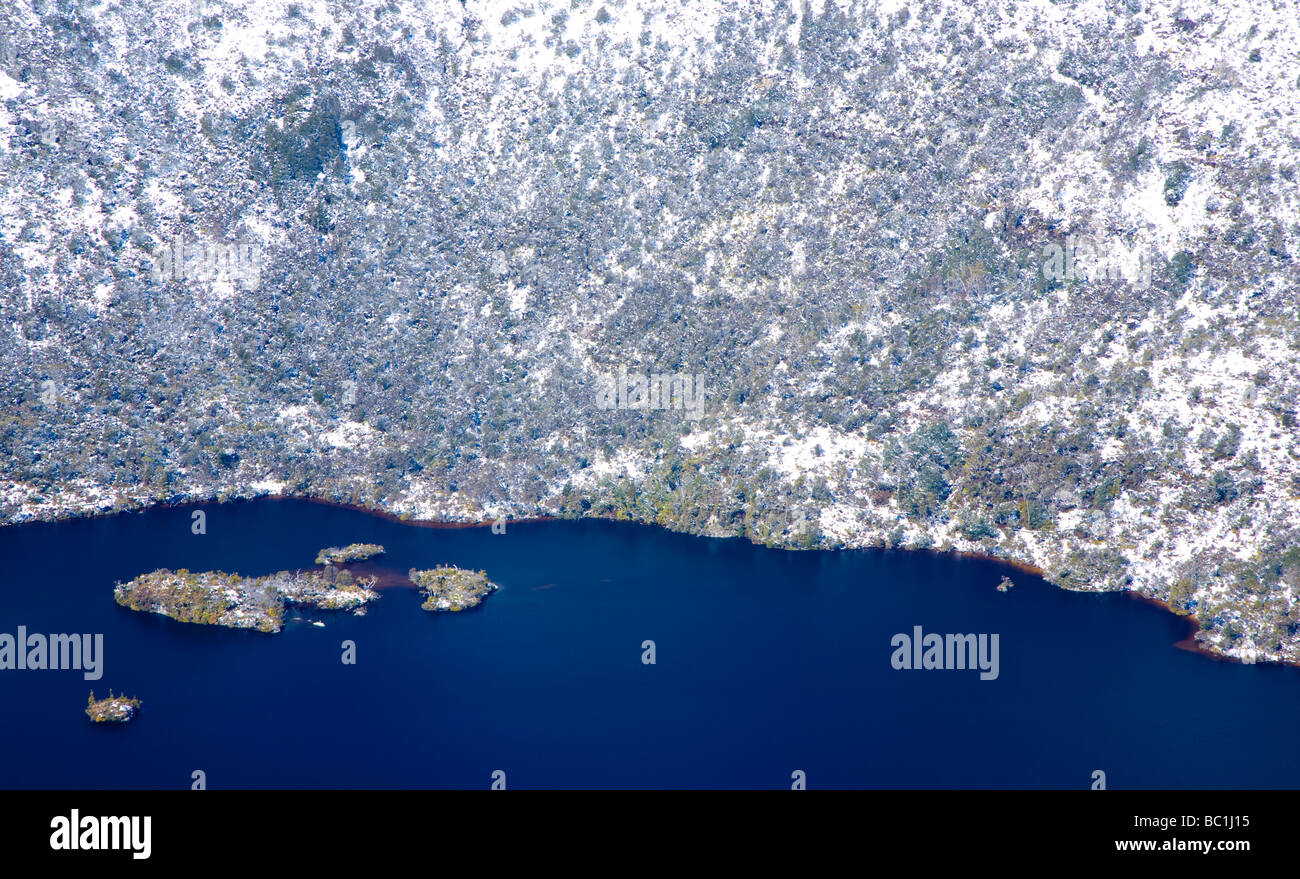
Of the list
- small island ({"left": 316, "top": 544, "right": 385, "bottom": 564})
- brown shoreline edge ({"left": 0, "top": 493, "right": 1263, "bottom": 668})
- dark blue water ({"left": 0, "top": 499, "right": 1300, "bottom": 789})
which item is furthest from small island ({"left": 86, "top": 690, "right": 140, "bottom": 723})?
brown shoreline edge ({"left": 0, "top": 493, "right": 1263, "bottom": 668})

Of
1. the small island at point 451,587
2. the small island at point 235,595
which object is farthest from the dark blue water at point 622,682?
the small island at point 451,587

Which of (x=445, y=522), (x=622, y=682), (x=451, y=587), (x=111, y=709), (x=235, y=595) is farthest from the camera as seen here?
(x=445, y=522)

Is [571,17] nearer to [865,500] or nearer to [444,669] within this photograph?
[865,500]

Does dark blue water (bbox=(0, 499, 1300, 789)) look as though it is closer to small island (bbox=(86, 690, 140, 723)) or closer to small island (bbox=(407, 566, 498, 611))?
small island (bbox=(86, 690, 140, 723))

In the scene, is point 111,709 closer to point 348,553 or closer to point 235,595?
point 235,595

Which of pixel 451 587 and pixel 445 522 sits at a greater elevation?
pixel 445 522

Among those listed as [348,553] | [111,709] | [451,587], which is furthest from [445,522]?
[111,709]
